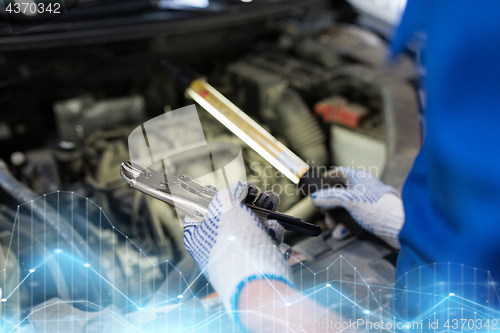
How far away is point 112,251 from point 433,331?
595 mm

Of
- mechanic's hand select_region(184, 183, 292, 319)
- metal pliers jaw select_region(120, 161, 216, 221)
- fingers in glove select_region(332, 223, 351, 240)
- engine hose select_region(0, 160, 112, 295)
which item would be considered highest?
metal pliers jaw select_region(120, 161, 216, 221)

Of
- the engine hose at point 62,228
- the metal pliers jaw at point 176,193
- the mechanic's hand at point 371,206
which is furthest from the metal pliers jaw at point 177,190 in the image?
the mechanic's hand at point 371,206

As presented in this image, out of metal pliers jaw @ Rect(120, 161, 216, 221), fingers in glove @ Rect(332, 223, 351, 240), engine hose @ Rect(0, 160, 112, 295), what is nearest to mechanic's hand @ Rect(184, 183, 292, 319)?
metal pliers jaw @ Rect(120, 161, 216, 221)

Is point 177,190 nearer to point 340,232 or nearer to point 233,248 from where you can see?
point 233,248

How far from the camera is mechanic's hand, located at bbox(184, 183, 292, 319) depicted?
580mm

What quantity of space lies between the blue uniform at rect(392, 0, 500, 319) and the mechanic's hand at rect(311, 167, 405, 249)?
0.19 m

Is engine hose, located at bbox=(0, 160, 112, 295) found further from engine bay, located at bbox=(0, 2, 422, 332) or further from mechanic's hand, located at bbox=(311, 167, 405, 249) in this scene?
mechanic's hand, located at bbox=(311, 167, 405, 249)

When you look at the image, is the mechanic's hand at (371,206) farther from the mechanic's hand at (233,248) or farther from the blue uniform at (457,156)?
the mechanic's hand at (233,248)

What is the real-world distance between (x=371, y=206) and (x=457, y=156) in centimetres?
35

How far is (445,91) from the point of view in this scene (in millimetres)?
570

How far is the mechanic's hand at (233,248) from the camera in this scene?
58cm

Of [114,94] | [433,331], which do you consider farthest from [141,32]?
[433,331]

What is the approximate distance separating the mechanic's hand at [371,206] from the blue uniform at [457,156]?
19 cm

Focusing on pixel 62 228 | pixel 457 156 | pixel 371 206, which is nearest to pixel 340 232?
pixel 371 206
